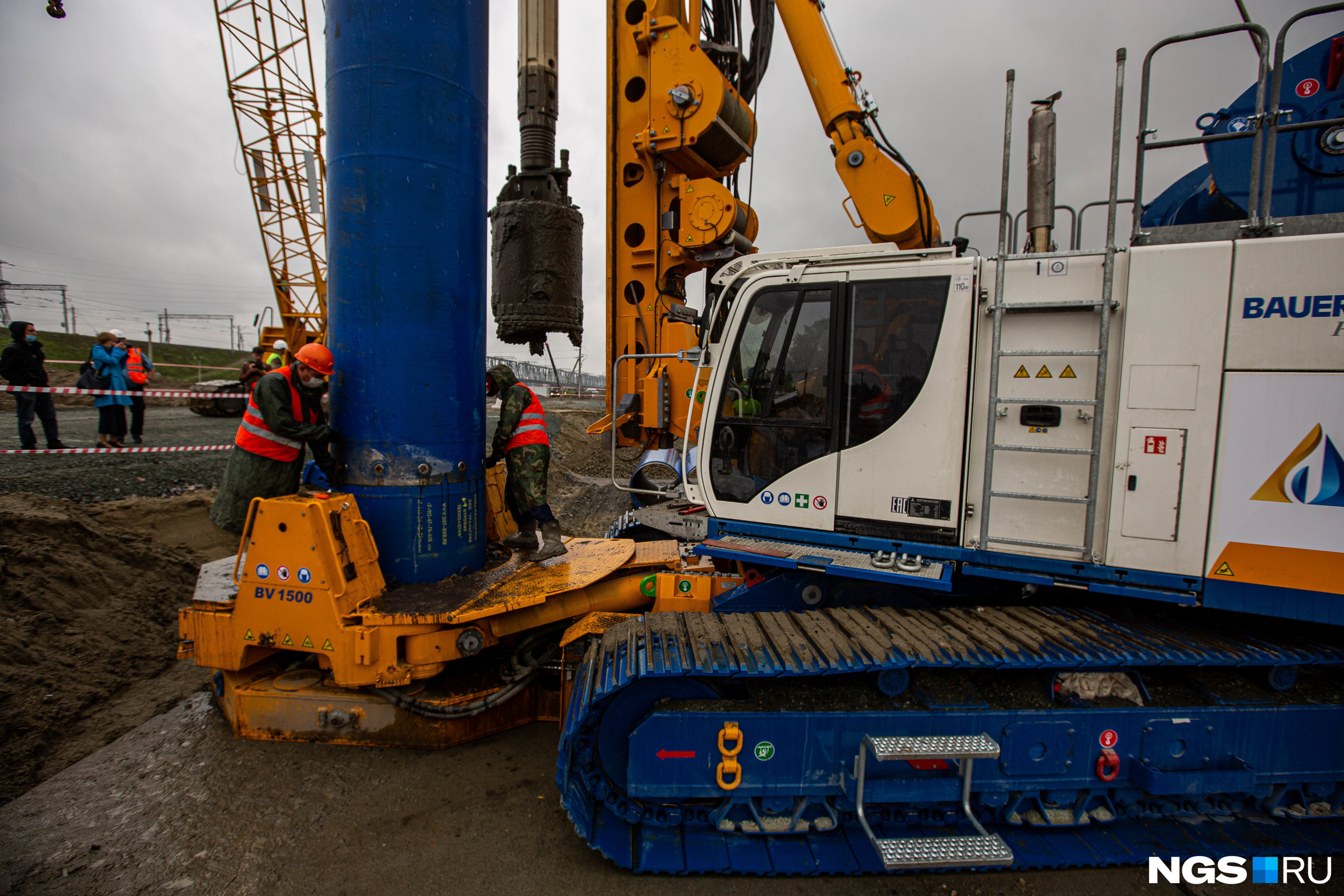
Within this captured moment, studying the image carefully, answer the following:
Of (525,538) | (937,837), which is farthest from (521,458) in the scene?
(937,837)

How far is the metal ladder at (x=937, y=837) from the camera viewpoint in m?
2.61

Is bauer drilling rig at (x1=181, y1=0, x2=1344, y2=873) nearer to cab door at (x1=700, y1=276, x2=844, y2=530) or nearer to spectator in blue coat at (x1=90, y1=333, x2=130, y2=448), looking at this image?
cab door at (x1=700, y1=276, x2=844, y2=530)

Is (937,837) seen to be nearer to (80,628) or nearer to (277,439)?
(277,439)

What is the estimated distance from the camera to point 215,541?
6.66 m

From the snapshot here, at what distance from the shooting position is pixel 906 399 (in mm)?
3088

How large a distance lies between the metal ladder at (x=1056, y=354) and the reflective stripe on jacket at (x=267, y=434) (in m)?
4.11

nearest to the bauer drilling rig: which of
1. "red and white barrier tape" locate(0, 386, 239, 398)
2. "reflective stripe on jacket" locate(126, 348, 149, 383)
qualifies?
"red and white barrier tape" locate(0, 386, 239, 398)

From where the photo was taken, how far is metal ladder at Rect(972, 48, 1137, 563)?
2.69m

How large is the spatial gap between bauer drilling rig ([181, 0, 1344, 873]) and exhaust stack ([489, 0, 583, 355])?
148cm

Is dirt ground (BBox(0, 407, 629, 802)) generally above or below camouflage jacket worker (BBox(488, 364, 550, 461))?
below

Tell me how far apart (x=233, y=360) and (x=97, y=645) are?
122 ft

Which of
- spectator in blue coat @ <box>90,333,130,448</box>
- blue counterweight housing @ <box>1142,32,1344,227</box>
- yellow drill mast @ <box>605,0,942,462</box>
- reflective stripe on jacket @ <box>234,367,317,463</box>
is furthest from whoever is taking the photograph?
spectator in blue coat @ <box>90,333,130,448</box>

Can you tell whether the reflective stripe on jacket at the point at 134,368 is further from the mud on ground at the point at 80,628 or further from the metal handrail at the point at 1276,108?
the metal handrail at the point at 1276,108

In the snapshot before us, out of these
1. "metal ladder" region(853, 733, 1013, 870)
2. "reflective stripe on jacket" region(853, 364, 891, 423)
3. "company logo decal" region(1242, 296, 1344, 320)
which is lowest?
"metal ladder" region(853, 733, 1013, 870)
